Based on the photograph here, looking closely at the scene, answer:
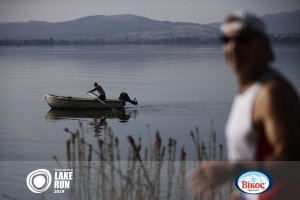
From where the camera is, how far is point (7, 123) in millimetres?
13789

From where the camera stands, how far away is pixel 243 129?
49.3 inches

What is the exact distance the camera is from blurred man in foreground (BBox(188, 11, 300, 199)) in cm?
117

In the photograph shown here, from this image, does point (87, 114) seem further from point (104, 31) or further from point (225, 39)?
point (104, 31)

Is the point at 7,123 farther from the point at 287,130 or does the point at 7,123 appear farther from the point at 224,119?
the point at 287,130

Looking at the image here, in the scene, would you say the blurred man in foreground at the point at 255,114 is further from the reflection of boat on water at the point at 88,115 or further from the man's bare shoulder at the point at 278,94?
the reflection of boat on water at the point at 88,115

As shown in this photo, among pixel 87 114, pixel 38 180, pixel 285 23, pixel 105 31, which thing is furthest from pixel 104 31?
pixel 38 180

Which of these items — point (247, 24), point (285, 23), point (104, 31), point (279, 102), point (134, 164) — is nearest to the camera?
point (279, 102)

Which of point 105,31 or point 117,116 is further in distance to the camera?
point 105,31

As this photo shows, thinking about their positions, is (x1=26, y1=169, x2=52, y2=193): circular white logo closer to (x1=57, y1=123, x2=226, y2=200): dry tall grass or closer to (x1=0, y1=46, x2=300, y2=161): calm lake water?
(x1=57, y1=123, x2=226, y2=200): dry tall grass

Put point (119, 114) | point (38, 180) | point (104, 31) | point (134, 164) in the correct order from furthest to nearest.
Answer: point (104, 31) < point (119, 114) < point (38, 180) < point (134, 164)

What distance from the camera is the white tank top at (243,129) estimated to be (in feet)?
4.07

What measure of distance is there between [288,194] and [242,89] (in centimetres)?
28

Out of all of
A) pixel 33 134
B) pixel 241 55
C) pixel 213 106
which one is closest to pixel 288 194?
pixel 241 55

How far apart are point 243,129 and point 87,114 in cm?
1485
